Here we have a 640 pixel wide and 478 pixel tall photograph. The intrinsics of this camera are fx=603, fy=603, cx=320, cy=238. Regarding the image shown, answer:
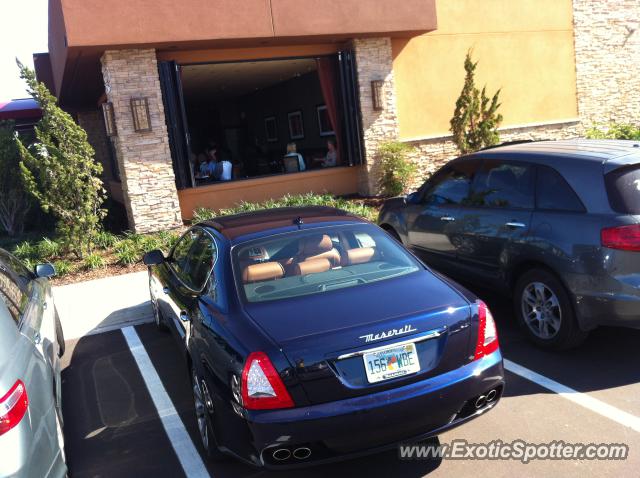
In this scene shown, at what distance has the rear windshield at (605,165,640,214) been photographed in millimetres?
4672

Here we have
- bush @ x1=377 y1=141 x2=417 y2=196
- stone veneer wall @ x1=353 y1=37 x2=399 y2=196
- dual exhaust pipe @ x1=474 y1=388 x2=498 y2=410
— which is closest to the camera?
dual exhaust pipe @ x1=474 y1=388 x2=498 y2=410

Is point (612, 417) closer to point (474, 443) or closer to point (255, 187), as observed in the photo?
point (474, 443)

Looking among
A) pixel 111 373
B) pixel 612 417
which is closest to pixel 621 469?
pixel 612 417

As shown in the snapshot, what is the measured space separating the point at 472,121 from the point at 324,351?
1145 centimetres

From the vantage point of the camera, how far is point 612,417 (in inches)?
160

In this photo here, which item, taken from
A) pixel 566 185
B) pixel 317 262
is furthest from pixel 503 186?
pixel 317 262

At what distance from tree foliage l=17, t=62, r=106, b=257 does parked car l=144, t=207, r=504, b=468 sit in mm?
6554

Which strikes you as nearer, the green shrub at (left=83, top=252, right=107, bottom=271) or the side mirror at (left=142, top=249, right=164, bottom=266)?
the side mirror at (left=142, top=249, right=164, bottom=266)

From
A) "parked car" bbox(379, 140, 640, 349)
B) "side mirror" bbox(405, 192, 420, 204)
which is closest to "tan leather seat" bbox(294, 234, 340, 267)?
"parked car" bbox(379, 140, 640, 349)

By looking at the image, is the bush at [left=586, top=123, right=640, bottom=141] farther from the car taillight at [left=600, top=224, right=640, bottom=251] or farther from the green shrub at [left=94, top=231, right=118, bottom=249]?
the green shrub at [left=94, top=231, right=118, bottom=249]

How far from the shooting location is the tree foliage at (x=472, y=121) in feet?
43.6

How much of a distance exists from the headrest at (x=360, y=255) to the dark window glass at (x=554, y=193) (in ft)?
6.00

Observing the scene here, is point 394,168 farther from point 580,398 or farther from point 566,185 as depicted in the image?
point 580,398

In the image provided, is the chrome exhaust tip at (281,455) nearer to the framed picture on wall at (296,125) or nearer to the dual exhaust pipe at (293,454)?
the dual exhaust pipe at (293,454)
